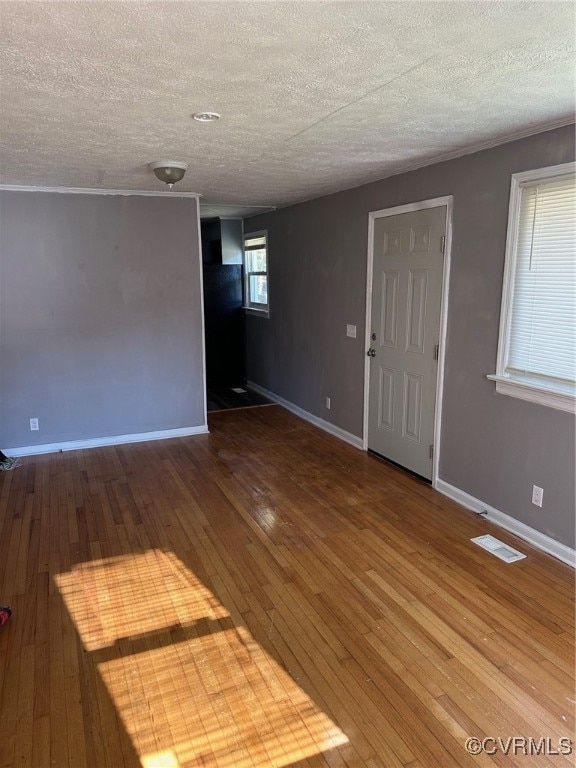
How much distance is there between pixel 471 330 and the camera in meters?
3.32

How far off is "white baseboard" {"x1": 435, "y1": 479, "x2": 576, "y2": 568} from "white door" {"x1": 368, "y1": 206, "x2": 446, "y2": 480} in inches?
→ 10.8

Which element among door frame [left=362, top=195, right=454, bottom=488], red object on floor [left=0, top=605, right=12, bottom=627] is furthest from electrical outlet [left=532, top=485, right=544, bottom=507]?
red object on floor [left=0, top=605, right=12, bottom=627]

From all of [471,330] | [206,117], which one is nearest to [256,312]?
[471,330]

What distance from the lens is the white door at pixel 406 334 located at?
12.0 feet

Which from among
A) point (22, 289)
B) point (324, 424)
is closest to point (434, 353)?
Result: point (324, 424)

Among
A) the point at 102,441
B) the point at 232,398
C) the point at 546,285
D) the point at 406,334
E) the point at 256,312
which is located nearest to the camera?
the point at 546,285

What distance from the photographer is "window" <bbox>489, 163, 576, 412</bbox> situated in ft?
8.70

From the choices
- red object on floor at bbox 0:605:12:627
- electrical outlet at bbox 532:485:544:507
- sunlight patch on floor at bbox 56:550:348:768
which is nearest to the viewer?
sunlight patch on floor at bbox 56:550:348:768

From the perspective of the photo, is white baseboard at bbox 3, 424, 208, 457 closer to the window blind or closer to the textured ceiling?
the textured ceiling

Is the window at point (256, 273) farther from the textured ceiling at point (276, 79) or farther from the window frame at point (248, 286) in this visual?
the textured ceiling at point (276, 79)

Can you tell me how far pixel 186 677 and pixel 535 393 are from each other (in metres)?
2.28

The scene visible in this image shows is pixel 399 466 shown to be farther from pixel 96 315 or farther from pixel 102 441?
pixel 96 315

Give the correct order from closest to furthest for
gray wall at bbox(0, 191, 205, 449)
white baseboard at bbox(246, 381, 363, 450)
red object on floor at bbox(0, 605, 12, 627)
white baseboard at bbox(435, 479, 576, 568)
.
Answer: red object on floor at bbox(0, 605, 12, 627) → white baseboard at bbox(435, 479, 576, 568) → gray wall at bbox(0, 191, 205, 449) → white baseboard at bbox(246, 381, 363, 450)

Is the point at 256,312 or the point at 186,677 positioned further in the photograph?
the point at 256,312
